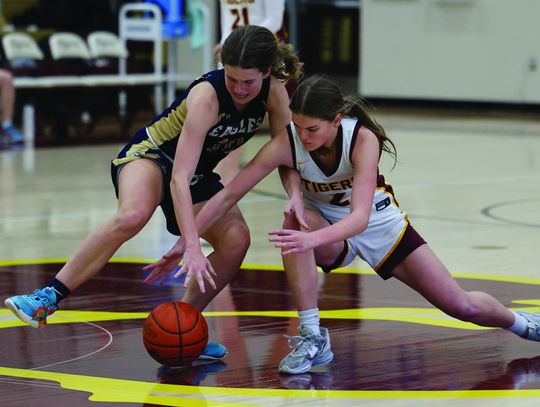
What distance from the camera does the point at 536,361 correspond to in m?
5.01

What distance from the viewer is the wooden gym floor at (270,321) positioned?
179 inches

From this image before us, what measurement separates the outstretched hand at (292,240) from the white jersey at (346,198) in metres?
0.42

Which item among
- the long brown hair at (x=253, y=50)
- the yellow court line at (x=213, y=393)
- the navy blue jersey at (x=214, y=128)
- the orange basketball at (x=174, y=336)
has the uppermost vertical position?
the long brown hair at (x=253, y=50)

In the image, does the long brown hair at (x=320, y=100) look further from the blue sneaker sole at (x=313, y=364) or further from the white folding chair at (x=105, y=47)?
the white folding chair at (x=105, y=47)

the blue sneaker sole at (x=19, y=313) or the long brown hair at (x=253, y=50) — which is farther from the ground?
the long brown hair at (x=253, y=50)

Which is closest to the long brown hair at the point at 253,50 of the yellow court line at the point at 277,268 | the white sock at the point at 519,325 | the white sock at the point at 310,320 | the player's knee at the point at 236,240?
the player's knee at the point at 236,240

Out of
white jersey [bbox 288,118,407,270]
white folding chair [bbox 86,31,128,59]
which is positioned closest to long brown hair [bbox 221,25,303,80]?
white jersey [bbox 288,118,407,270]

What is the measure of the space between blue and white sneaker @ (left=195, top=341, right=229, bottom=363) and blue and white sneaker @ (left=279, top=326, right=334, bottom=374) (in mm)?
273

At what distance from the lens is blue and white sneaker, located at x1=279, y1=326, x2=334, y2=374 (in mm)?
4789

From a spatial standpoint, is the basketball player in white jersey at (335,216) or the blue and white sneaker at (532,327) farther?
the blue and white sneaker at (532,327)

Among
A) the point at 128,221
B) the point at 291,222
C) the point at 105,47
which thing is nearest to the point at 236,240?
the point at 291,222

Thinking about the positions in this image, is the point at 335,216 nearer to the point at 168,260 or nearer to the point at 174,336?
the point at 168,260

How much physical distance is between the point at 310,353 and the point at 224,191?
2.37 ft

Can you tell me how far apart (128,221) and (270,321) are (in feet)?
3.28
